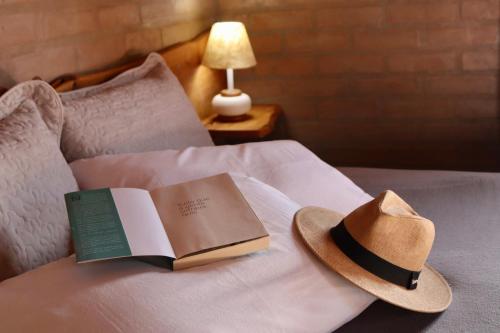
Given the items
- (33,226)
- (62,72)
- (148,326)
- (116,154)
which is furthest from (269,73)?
(148,326)

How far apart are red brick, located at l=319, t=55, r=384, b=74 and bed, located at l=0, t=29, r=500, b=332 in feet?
3.41

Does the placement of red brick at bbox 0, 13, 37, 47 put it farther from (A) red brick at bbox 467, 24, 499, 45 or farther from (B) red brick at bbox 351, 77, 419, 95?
(A) red brick at bbox 467, 24, 499, 45

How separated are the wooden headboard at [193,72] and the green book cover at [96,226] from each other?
0.88 meters

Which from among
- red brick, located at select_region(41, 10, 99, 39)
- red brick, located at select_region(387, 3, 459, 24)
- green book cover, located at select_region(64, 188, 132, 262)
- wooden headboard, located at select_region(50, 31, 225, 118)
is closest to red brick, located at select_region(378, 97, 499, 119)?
red brick, located at select_region(387, 3, 459, 24)

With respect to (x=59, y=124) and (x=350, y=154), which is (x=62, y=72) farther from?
(x=350, y=154)

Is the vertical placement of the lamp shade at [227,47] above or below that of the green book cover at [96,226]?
above

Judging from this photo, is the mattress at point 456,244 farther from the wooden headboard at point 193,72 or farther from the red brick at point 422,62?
the red brick at point 422,62

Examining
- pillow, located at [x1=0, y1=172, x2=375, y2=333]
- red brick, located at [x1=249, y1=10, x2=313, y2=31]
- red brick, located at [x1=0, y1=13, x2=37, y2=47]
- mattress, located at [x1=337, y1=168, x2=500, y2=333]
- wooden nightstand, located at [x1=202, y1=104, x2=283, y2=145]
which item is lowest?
mattress, located at [x1=337, y1=168, x2=500, y2=333]

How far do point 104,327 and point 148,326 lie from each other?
64 millimetres

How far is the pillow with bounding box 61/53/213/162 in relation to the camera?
1.63 metres

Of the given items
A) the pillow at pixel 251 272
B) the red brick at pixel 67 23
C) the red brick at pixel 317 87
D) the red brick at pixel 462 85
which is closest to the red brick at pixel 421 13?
the red brick at pixel 462 85

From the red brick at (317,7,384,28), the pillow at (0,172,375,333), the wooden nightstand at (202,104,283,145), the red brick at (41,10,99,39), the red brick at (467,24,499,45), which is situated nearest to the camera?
the pillow at (0,172,375,333)

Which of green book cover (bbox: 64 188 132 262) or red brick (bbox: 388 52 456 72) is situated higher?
red brick (bbox: 388 52 456 72)

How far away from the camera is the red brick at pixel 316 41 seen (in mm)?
2973
